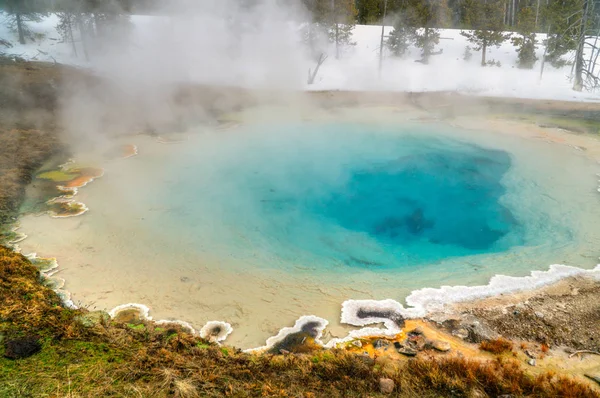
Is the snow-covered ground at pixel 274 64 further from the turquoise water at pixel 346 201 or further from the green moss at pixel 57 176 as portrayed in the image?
the green moss at pixel 57 176

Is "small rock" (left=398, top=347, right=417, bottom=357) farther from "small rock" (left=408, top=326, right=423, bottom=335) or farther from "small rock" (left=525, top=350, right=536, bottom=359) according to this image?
"small rock" (left=525, top=350, right=536, bottom=359)

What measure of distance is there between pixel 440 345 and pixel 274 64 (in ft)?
59.3

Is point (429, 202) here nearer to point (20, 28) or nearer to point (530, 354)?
Result: point (530, 354)

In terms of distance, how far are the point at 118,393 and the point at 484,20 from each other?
24.0 meters

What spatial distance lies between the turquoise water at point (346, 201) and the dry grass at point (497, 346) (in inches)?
72.4

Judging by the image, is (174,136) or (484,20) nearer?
(174,136)

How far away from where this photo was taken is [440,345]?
4559 millimetres

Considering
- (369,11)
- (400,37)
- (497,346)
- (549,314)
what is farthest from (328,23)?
(497,346)

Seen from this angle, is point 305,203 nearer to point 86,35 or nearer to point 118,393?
point 118,393

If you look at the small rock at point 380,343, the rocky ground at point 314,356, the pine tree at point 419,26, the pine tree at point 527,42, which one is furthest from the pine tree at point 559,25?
the small rock at point 380,343

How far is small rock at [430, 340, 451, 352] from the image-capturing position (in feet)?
14.8

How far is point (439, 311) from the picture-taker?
17.1 feet

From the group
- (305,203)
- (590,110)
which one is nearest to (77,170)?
(305,203)

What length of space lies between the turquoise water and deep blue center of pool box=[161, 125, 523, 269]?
0.07 ft
